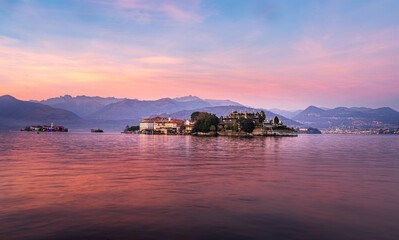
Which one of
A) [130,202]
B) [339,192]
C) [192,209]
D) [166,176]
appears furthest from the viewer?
[166,176]

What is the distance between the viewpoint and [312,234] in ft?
44.3

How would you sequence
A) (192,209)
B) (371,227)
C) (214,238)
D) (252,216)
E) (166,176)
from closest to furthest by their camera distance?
1. (214,238)
2. (371,227)
3. (252,216)
4. (192,209)
5. (166,176)

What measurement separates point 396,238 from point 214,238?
26.1ft

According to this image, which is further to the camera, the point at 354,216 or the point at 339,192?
the point at 339,192

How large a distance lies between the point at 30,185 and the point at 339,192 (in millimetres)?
24091

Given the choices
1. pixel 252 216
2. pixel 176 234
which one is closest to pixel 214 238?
pixel 176 234

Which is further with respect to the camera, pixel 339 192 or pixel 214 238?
pixel 339 192

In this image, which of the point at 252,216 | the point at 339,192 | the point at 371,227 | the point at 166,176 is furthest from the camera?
the point at 166,176

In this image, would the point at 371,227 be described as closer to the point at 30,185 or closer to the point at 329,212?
the point at 329,212

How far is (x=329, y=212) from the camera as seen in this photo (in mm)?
17156

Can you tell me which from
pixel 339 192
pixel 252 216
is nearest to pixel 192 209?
pixel 252 216

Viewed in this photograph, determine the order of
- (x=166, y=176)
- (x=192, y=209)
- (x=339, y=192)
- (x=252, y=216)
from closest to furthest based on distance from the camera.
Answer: (x=252, y=216), (x=192, y=209), (x=339, y=192), (x=166, y=176)

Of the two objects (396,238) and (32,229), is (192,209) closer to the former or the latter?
(32,229)

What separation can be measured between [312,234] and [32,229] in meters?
12.5
